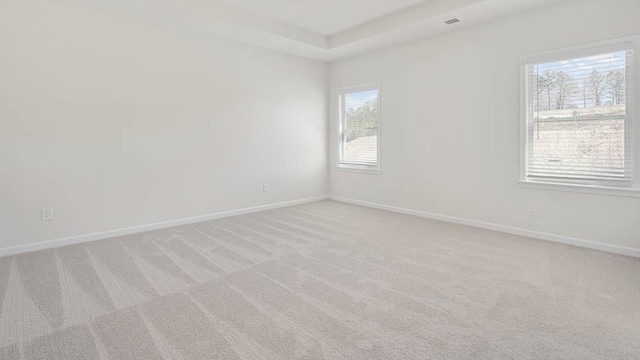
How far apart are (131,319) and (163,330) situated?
0.29m

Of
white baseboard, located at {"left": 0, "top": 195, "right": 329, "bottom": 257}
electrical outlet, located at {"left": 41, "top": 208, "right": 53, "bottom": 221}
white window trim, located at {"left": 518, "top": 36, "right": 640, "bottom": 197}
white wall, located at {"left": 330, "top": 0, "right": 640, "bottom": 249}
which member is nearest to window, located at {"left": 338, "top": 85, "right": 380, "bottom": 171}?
white wall, located at {"left": 330, "top": 0, "right": 640, "bottom": 249}

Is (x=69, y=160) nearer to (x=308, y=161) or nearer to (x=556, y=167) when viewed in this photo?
(x=308, y=161)

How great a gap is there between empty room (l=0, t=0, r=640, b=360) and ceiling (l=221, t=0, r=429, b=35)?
0.03 meters

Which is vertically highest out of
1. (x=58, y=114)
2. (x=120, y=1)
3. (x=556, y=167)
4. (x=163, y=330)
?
Answer: (x=120, y=1)

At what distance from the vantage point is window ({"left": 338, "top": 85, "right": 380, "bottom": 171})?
568 centimetres

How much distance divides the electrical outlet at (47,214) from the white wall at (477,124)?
4.24 meters

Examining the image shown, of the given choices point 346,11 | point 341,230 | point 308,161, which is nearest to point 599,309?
point 341,230

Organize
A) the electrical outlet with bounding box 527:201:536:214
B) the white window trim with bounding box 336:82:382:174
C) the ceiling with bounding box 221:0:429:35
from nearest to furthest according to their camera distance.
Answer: the electrical outlet with bounding box 527:201:536:214, the ceiling with bounding box 221:0:429:35, the white window trim with bounding box 336:82:382:174

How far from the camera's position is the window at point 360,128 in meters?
5.68

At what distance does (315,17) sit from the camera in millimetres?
4520

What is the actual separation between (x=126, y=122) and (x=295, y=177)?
274 cm

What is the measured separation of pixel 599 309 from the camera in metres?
2.27

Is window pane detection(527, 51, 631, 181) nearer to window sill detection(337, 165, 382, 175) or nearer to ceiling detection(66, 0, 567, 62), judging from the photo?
ceiling detection(66, 0, 567, 62)

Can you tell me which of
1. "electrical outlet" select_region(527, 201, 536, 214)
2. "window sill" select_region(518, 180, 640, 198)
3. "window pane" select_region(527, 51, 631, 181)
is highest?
"window pane" select_region(527, 51, 631, 181)
